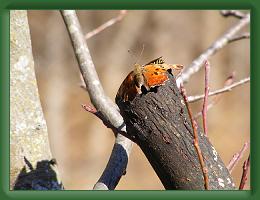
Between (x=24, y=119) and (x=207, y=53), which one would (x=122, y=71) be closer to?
(x=207, y=53)

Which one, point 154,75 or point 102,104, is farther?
point 102,104

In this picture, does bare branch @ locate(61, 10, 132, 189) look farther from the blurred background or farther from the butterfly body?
the blurred background

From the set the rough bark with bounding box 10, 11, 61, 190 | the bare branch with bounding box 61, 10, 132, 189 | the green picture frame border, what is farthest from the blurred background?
the green picture frame border

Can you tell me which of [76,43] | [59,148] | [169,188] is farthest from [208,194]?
[59,148]

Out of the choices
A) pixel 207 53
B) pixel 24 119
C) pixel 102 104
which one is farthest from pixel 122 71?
pixel 24 119
